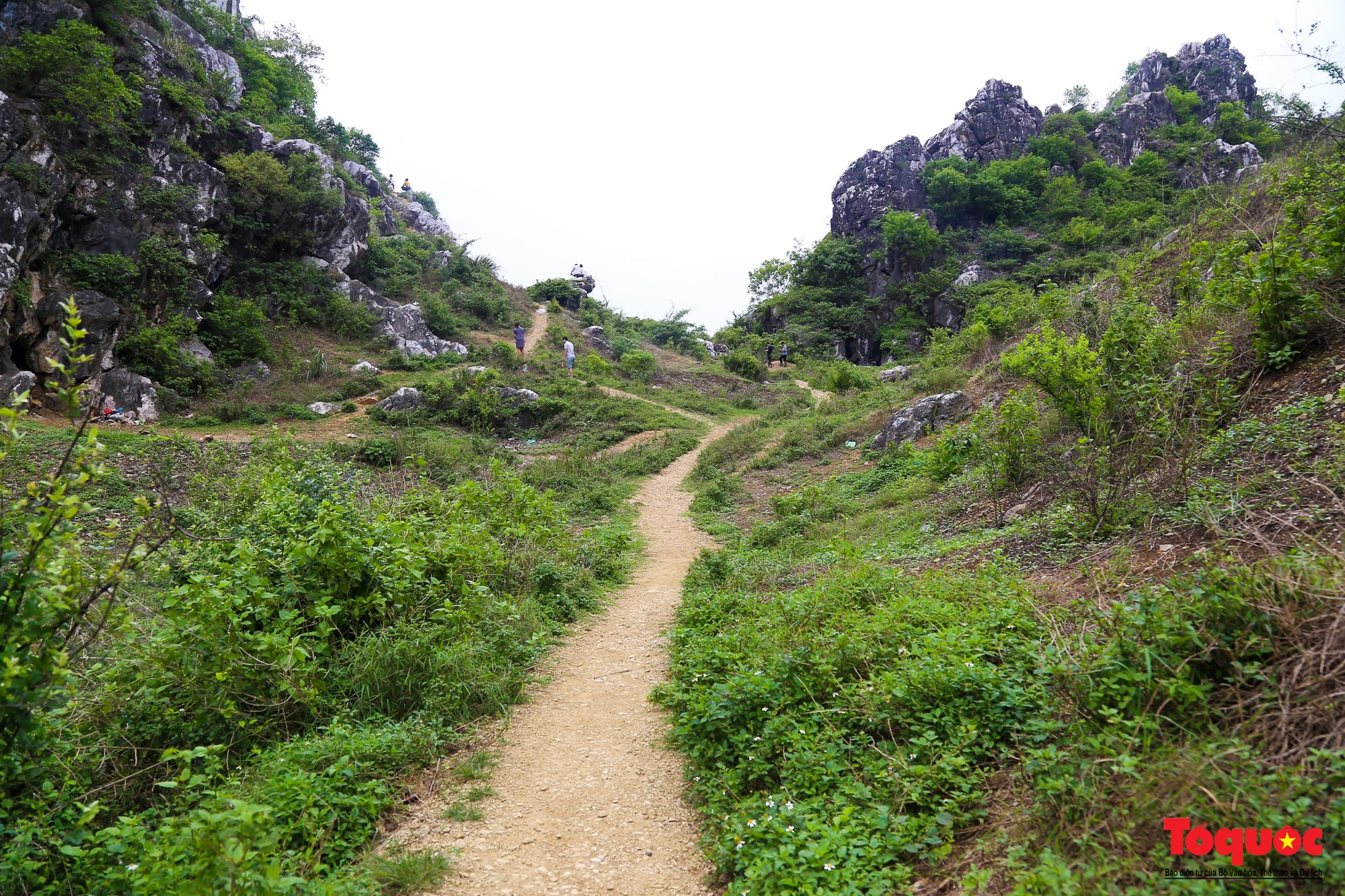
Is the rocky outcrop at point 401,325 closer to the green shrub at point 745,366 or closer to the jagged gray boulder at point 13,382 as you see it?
the jagged gray boulder at point 13,382

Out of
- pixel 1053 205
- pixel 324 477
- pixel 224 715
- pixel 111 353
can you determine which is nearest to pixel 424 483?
pixel 324 477

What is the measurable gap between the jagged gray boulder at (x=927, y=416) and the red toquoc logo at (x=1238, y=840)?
11.7 m

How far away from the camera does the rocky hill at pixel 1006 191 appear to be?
117 ft

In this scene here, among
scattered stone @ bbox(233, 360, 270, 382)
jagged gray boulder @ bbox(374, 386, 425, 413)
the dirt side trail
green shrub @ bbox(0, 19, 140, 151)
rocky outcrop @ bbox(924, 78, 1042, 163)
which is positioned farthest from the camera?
rocky outcrop @ bbox(924, 78, 1042, 163)

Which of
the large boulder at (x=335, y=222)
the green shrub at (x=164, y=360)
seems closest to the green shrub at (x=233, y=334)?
the green shrub at (x=164, y=360)

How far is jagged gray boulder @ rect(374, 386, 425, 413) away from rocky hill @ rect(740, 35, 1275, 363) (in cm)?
2480

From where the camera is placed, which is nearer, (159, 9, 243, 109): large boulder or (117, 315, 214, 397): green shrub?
(117, 315, 214, 397): green shrub

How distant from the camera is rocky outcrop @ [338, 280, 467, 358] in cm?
2806

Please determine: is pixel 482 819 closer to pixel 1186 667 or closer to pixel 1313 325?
pixel 1186 667

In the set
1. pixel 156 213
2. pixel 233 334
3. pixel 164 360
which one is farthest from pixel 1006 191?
pixel 164 360

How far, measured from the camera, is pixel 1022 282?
32875 millimetres

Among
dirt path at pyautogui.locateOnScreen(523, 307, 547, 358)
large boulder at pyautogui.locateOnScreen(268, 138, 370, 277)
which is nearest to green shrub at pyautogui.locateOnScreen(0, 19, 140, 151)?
large boulder at pyautogui.locateOnScreen(268, 138, 370, 277)

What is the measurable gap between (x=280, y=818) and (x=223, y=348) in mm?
24166

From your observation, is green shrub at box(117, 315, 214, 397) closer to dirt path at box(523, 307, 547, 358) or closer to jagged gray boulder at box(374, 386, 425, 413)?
jagged gray boulder at box(374, 386, 425, 413)
